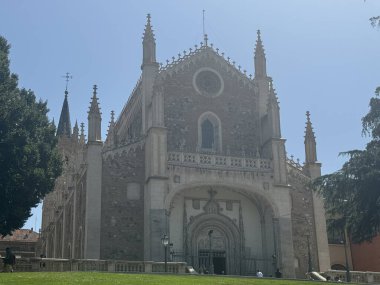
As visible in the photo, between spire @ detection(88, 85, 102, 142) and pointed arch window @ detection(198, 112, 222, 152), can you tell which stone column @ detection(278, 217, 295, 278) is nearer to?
pointed arch window @ detection(198, 112, 222, 152)

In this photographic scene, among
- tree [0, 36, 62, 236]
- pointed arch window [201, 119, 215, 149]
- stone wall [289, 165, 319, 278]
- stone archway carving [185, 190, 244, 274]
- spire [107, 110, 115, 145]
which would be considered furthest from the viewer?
spire [107, 110, 115, 145]

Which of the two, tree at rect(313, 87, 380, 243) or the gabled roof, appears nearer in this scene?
tree at rect(313, 87, 380, 243)

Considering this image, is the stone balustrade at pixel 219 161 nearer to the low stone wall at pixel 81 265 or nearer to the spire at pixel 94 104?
the spire at pixel 94 104

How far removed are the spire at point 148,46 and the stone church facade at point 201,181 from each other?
0.08 m

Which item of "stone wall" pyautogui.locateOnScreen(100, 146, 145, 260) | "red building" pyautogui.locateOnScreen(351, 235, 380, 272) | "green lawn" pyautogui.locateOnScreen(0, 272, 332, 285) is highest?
"stone wall" pyautogui.locateOnScreen(100, 146, 145, 260)

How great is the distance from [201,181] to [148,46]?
35.9 ft

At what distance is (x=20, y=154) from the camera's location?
30609 millimetres

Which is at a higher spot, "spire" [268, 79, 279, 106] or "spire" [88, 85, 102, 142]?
"spire" [268, 79, 279, 106]

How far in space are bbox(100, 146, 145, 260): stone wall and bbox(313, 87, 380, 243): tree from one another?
15.8 metres

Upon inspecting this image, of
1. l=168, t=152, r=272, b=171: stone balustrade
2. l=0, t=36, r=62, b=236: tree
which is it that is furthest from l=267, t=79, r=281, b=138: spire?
l=0, t=36, r=62, b=236: tree

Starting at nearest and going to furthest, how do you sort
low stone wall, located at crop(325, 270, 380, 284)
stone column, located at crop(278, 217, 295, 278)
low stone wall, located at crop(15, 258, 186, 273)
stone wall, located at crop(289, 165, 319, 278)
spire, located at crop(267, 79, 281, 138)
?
low stone wall, located at crop(15, 258, 186, 273), low stone wall, located at crop(325, 270, 380, 284), stone column, located at crop(278, 217, 295, 278), stone wall, located at crop(289, 165, 319, 278), spire, located at crop(267, 79, 281, 138)

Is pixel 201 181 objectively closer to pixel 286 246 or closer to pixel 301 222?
pixel 286 246

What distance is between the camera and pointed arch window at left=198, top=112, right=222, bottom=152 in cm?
4406

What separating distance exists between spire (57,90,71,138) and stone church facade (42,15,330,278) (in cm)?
3423
